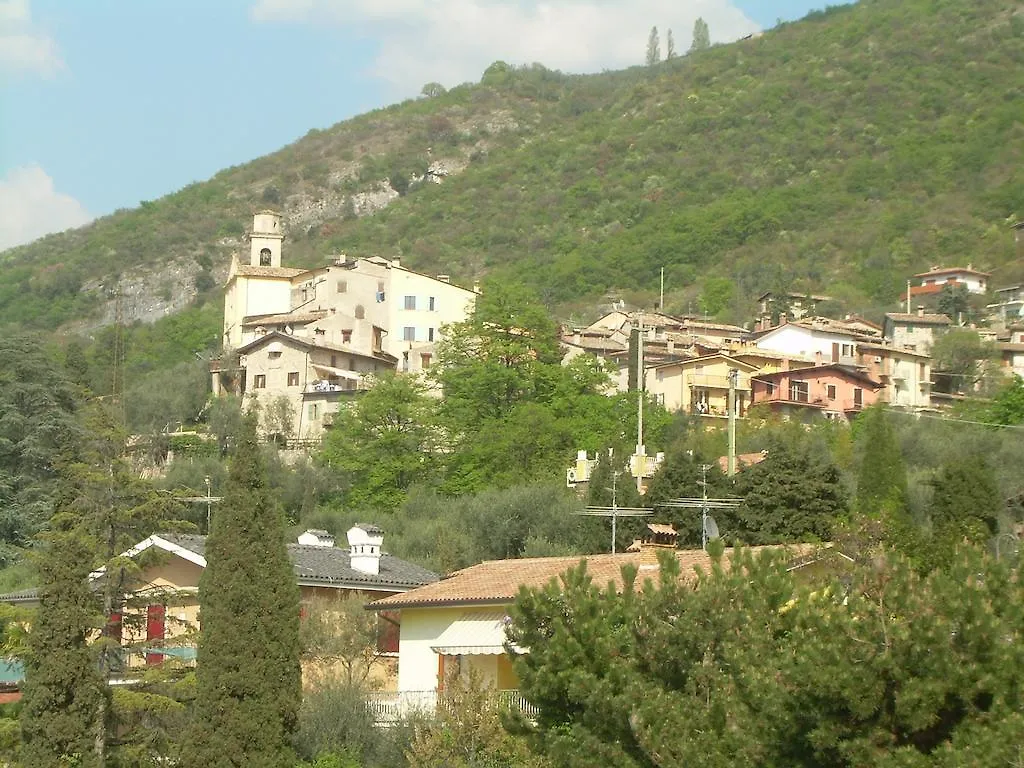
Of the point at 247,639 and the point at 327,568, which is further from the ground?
the point at 327,568

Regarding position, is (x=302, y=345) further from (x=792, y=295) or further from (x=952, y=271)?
(x=952, y=271)

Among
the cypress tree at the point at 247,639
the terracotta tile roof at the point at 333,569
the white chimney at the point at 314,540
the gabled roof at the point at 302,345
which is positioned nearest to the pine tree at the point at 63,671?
the cypress tree at the point at 247,639

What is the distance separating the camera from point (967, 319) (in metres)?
104

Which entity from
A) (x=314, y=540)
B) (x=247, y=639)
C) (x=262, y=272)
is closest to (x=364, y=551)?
(x=314, y=540)

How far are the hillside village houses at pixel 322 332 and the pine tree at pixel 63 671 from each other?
167 feet

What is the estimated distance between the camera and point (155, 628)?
35.5 metres

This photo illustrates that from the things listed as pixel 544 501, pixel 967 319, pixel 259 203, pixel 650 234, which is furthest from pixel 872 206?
pixel 544 501

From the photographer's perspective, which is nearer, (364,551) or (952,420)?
(364,551)

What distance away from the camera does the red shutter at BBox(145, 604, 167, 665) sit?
1252 inches

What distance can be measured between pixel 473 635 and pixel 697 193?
130 metres

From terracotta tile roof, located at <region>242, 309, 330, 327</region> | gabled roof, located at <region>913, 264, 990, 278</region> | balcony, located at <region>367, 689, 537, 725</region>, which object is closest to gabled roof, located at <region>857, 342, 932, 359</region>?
terracotta tile roof, located at <region>242, 309, 330, 327</region>

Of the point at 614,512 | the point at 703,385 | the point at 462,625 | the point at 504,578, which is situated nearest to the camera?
the point at 462,625

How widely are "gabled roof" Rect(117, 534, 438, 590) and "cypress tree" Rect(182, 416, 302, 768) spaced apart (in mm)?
3874

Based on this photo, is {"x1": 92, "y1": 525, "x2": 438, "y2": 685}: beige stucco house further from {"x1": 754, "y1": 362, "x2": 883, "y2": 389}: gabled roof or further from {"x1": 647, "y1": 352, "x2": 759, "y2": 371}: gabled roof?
{"x1": 754, "y1": 362, "x2": 883, "y2": 389}: gabled roof
